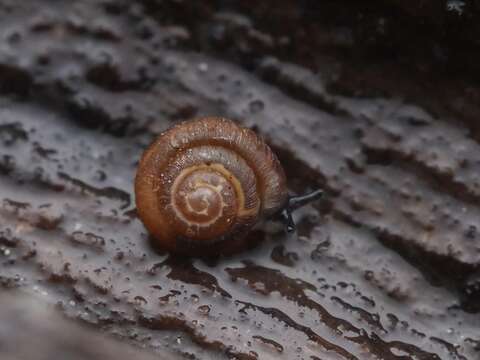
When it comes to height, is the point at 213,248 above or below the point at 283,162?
below

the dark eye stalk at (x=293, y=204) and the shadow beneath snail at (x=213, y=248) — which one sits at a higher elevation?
the dark eye stalk at (x=293, y=204)

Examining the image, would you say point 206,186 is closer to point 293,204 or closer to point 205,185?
point 205,185

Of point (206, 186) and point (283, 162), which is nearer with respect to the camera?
point (206, 186)

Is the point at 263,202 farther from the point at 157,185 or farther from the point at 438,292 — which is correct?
the point at 438,292

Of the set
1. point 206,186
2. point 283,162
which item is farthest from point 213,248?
point 283,162

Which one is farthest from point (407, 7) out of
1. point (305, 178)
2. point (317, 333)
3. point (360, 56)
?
point (317, 333)

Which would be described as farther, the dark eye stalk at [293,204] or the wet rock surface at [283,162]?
the dark eye stalk at [293,204]
